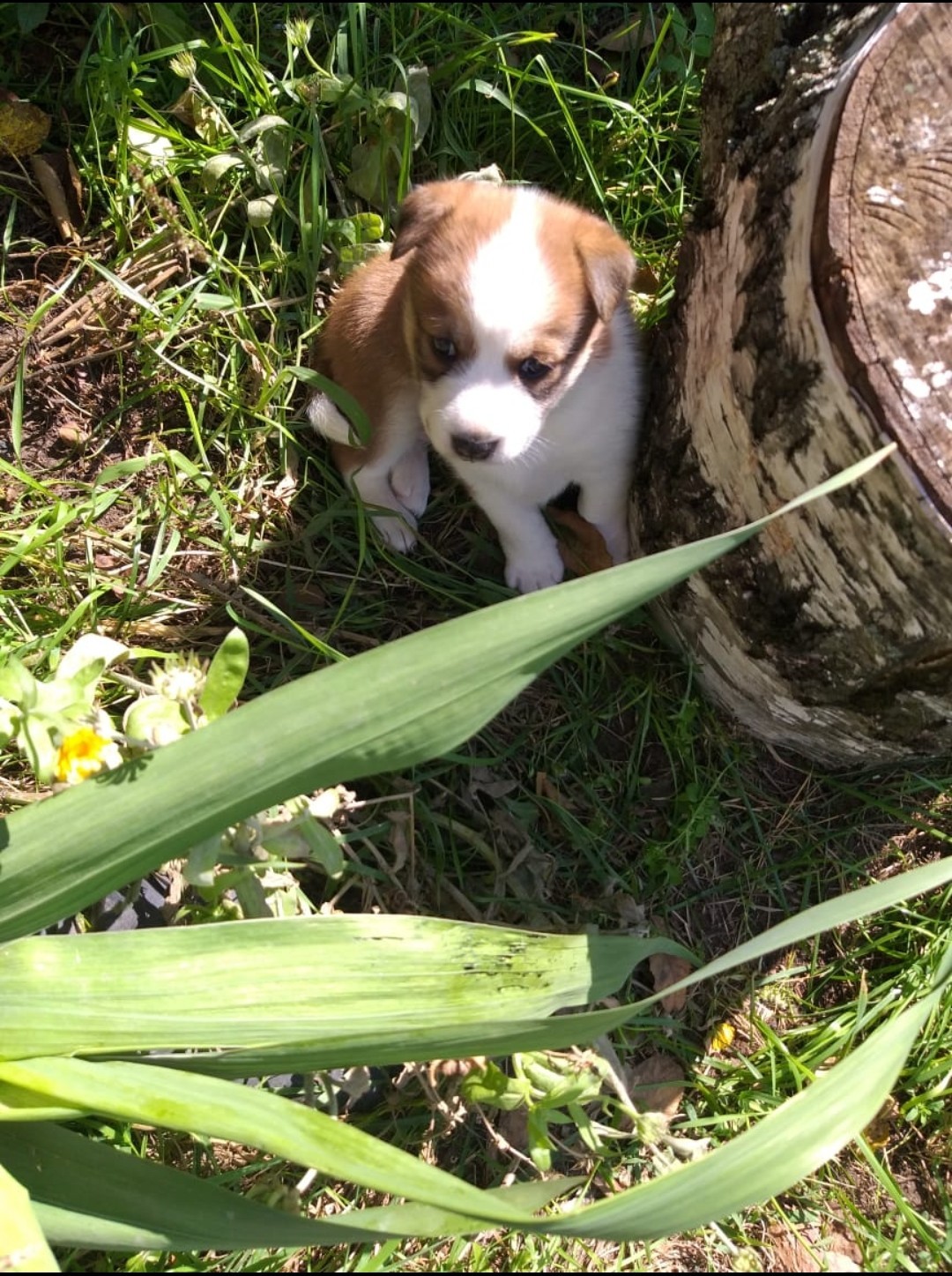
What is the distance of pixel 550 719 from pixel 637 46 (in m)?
1.55

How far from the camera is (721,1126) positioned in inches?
82.7

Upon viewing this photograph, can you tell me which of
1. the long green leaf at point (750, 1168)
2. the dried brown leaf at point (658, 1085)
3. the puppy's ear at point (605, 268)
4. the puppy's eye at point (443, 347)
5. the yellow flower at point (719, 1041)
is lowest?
the dried brown leaf at point (658, 1085)

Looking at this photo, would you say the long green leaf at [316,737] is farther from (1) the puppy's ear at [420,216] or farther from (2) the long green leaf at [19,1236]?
(1) the puppy's ear at [420,216]

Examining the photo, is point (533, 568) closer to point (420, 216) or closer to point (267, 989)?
point (420, 216)

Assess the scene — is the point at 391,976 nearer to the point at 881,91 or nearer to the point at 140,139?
the point at 881,91

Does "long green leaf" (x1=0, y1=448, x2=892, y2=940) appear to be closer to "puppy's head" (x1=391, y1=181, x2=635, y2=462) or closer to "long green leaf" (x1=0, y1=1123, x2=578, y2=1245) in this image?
"long green leaf" (x1=0, y1=1123, x2=578, y2=1245)

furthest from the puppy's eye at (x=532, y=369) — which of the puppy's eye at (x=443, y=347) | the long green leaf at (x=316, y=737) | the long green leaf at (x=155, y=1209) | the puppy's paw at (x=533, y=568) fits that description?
the long green leaf at (x=155, y=1209)

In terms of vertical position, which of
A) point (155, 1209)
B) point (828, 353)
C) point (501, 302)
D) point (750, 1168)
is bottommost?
point (155, 1209)

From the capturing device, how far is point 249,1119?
4.41ft

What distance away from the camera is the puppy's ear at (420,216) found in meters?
1.98

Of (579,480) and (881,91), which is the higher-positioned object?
(881,91)

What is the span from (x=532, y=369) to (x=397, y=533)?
570 millimetres

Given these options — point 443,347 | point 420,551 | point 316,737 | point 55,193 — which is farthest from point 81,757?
point 55,193

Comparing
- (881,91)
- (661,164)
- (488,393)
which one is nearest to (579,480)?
(488,393)
